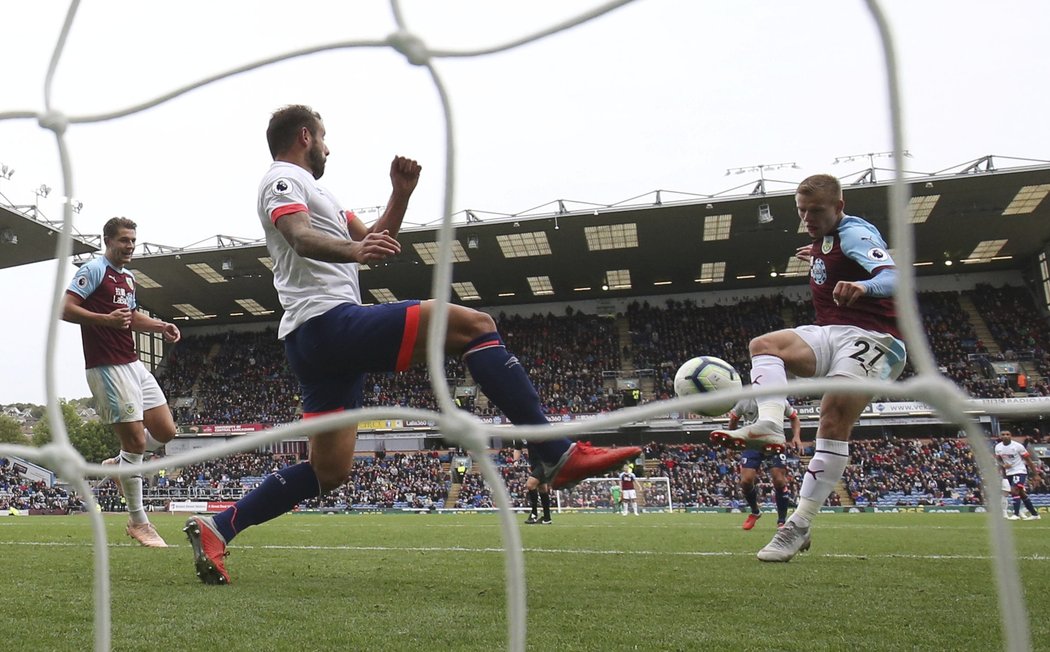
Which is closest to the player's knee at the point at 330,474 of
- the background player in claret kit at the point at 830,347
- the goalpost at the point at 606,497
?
the background player in claret kit at the point at 830,347

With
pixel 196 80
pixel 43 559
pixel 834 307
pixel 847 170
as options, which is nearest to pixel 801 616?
pixel 834 307

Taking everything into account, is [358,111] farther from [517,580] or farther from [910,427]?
[910,427]

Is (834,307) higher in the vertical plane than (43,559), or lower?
higher

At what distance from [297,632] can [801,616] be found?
5.04 ft

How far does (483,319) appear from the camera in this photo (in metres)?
2.93

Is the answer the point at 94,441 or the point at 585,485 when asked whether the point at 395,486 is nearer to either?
the point at 585,485

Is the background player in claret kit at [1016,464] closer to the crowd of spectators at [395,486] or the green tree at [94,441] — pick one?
the crowd of spectators at [395,486]

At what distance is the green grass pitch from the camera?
2.26 metres

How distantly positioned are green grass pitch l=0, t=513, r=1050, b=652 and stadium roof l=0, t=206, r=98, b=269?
19.0 m

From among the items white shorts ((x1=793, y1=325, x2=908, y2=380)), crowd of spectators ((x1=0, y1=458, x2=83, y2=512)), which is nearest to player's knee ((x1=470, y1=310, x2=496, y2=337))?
white shorts ((x1=793, y1=325, x2=908, y2=380))

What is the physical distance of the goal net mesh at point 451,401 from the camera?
4.09ft

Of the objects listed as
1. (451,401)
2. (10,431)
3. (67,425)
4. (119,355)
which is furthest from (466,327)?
(10,431)

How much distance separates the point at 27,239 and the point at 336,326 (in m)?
23.8

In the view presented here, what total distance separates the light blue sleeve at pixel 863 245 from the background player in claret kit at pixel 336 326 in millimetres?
1725
